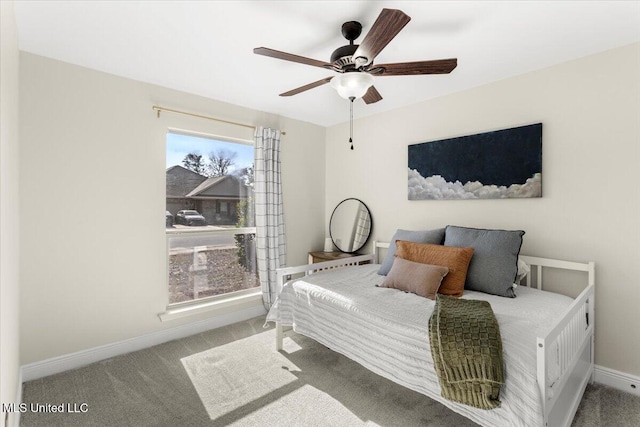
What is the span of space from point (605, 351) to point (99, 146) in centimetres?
414

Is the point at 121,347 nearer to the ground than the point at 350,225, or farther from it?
nearer to the ground

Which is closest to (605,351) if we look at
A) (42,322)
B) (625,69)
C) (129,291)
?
(625,69)

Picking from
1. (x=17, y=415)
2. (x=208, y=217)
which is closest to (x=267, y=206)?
(x=208, y=217)

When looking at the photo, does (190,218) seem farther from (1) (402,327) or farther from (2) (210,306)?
(1) (402,327)

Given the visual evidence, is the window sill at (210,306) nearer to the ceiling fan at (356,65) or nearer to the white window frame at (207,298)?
the white window frame at (207,298)

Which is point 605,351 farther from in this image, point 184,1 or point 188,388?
point 184,1

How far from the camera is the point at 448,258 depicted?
2.35 m

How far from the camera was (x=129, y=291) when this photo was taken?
2.71 metres

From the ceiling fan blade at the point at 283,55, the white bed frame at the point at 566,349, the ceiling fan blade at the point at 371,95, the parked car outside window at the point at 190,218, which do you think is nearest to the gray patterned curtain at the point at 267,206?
the parked car outside window at the point at 190,218

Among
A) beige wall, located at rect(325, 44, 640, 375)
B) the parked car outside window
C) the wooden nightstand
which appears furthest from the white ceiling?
the wooden nightstand

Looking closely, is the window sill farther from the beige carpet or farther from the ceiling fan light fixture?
the ceiling fan light fixture

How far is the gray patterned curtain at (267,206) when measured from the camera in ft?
11.4

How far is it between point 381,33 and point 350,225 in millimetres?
2599

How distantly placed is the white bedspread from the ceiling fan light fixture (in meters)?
1.38
